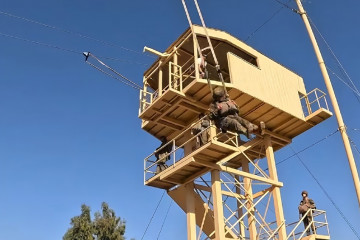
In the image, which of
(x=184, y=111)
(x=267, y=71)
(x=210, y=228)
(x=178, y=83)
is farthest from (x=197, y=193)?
(x=267, y=71)

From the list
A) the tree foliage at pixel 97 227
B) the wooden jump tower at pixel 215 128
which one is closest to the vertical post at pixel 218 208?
the wooden jump tower at pixel 215 128

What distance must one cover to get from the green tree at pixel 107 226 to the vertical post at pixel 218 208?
105ft

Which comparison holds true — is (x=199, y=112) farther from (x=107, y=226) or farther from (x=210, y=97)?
(x=107, y=226)

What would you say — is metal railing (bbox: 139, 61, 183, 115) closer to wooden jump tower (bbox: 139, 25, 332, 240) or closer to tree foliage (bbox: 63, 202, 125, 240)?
wooden jump tower (bbox: 139, 25, 332, 240)

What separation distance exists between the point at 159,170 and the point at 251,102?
555 centimetres

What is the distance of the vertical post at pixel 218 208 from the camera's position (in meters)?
16.2

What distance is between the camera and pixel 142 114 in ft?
66.0

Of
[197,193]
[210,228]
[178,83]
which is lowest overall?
[210,228]

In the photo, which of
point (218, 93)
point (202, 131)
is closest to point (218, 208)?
point (202, 131)

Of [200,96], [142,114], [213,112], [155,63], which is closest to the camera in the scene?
[213,112]

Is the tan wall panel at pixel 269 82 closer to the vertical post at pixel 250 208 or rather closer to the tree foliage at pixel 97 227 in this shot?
the vertical post at pixel 250 208

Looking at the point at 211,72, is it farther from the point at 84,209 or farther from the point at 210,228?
the point at 84,209

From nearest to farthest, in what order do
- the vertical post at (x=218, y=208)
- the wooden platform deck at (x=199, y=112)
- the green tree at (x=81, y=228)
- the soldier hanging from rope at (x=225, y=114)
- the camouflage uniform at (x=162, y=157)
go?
1. the soldier hanging from rope at (x=225, y=114)
2. the vertical post at (x=218, y=208)
3. the wooden platform deck at (x=199, y=112)
4. the camouflage uniform at (x=162, y=157)
5. the green tree at (x=81, y=228)

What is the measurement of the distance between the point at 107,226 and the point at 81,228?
117 inches
